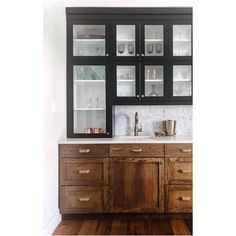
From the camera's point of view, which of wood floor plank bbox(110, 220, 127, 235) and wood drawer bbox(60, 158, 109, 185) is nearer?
wood floor plank bbox(110, 220, 127, 235)

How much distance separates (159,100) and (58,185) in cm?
152

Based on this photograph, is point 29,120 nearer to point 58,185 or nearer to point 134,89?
point 58,185

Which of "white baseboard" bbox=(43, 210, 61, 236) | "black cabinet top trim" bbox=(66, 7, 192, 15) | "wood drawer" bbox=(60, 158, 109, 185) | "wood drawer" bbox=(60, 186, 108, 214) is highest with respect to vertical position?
"black cabinet top trim" bbox=(66, 7, 192, 15)

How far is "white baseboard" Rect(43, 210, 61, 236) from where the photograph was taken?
8.70ft

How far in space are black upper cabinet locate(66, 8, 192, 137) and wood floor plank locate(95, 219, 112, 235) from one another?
3.23ft

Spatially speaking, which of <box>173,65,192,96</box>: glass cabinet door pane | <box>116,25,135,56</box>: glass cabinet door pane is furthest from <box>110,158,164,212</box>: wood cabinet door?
<box>116,25,135,56</box>: glass cabinet door pane

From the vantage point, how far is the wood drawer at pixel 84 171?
3.12m

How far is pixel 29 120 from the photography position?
159 cm

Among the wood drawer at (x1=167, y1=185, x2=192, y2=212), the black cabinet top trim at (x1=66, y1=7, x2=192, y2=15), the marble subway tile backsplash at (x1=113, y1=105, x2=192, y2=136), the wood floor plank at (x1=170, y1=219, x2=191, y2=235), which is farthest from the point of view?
the marble subway tile backsplash at (x1=113, y1=105, x2=192, y2=136)

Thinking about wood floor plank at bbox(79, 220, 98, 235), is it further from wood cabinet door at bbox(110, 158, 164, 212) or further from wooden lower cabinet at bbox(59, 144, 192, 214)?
wood cabinet door at bbox(110, 158, 164, 212)

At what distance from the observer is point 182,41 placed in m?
3.56

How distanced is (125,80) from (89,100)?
20.0 inches
